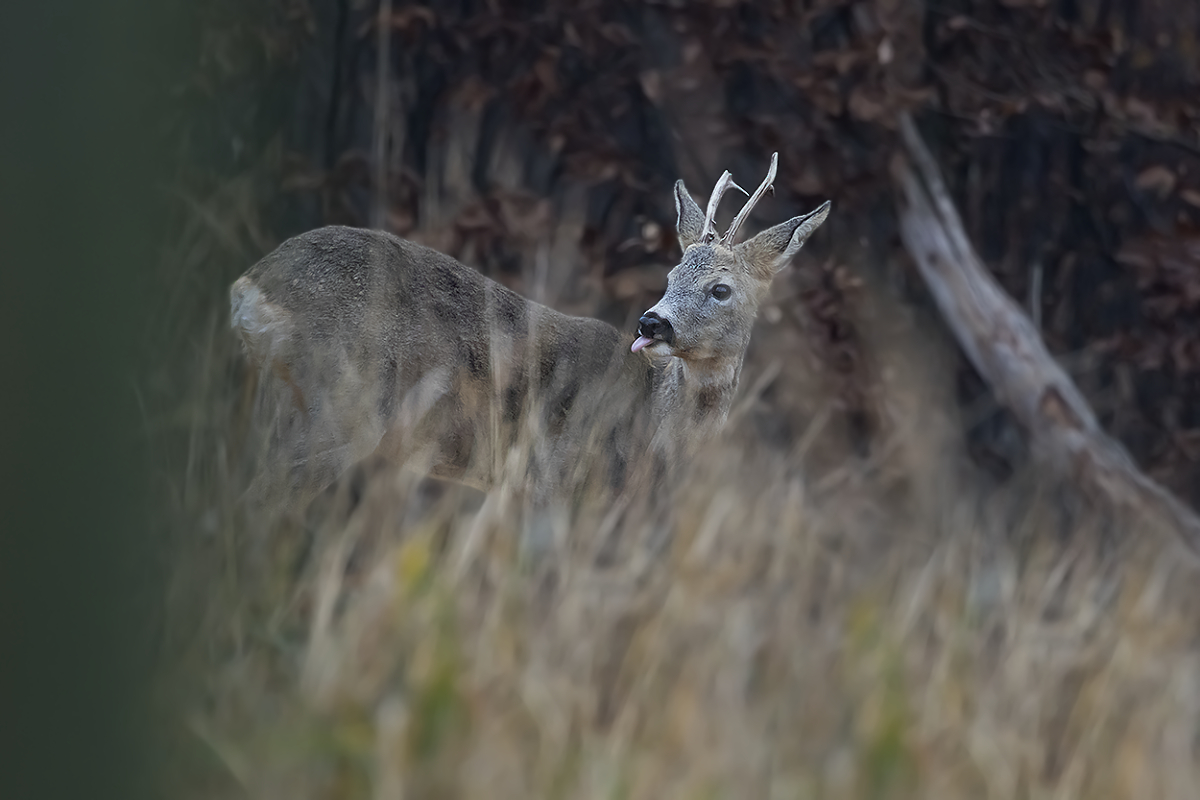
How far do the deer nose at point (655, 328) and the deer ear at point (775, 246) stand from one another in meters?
0.60

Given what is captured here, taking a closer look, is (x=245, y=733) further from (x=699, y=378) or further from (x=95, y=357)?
(x=699, y=378)

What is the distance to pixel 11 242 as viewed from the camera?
1364 mm

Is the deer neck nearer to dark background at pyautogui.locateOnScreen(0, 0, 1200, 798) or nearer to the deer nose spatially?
the deer nose

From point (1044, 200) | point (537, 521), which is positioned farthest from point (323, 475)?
point (1044, 200)

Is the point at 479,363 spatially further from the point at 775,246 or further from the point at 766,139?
the point at 766,139

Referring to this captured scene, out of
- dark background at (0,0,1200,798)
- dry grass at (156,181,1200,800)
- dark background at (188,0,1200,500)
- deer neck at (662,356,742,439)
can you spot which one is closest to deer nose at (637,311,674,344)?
deer neck at (662,356,742,439)

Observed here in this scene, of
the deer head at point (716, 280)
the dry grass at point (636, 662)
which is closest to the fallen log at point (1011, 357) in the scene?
the deer head at point (716, 280)

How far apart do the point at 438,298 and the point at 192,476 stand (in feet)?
5.23

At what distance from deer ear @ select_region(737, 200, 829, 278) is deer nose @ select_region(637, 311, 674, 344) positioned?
598mm

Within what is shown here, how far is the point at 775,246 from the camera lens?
580cm

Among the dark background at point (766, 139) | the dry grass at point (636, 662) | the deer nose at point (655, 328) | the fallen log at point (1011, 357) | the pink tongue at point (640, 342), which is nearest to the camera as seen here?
the dry grass at point (636, 662)

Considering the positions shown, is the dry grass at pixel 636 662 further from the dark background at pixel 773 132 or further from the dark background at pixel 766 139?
the dark background at pixel 773 132

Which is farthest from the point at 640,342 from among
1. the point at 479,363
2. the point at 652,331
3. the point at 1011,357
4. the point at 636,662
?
the point at 1011,357

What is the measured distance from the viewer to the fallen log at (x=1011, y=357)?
7.28 m
